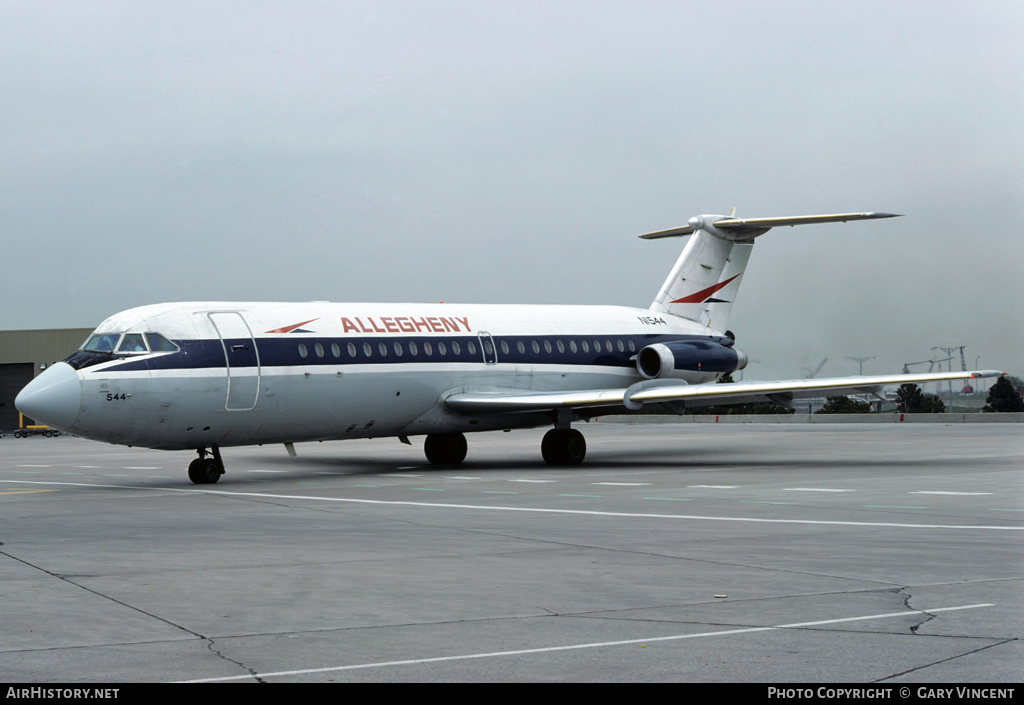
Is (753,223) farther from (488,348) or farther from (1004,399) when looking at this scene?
(1004,399)

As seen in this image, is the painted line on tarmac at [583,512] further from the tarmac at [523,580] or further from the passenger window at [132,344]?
the passenger window at [132,344]

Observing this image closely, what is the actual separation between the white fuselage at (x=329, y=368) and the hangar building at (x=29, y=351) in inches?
1989

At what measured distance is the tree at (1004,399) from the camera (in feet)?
265

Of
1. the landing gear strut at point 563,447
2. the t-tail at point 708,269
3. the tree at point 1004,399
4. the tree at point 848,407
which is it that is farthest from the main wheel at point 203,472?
the tree at point 1004,399

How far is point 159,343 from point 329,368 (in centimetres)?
357

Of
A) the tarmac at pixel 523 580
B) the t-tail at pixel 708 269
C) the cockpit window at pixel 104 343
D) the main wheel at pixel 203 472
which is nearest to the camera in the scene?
the tarmac at pixel 523 580

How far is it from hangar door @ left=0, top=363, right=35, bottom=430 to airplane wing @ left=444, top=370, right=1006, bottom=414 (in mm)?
56692

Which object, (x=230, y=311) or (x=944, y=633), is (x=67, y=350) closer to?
(x=230, y=311)

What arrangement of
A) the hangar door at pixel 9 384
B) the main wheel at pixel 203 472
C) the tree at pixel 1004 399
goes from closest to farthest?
the main wheel at pixel 203 472 < the hangar door at pixel 9 384 < the tree at pixel 1004 399

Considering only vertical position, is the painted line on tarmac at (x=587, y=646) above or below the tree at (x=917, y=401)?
above

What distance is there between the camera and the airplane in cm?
2164

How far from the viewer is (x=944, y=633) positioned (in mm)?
7660

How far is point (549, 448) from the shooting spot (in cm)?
2792
